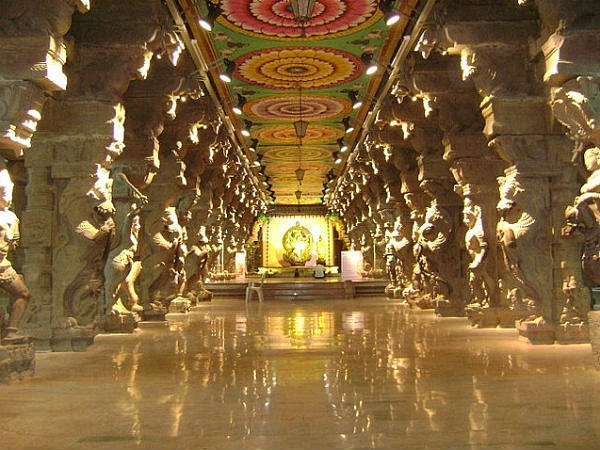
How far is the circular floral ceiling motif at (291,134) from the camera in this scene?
16.7 meters

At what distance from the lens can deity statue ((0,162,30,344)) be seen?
17.4 feet

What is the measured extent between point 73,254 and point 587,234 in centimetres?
537

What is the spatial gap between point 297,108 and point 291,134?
311 cm

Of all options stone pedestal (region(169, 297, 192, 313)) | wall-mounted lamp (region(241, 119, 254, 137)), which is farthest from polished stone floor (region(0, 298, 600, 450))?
wall-mounted lamp (region(241, 119, 254, 137))

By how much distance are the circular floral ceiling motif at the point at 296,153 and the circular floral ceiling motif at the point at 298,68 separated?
22.9 ft

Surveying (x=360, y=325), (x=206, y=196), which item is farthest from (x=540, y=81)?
(x=206, y=196)

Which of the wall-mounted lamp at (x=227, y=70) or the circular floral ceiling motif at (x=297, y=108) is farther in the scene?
the circular floral ceiling motif at (x=297, y=108)

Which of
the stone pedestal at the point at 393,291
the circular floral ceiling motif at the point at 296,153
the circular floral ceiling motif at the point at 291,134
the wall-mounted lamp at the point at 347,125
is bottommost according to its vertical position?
the stone pedestal at the point at 393,291

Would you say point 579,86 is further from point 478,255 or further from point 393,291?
point 393,291

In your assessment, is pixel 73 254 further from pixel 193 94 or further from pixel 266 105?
pixel 266 105

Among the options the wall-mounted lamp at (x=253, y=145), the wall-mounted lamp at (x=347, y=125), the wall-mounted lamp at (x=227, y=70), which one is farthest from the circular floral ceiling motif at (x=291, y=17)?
the wall-mounted lamp at (x=253, y=145)

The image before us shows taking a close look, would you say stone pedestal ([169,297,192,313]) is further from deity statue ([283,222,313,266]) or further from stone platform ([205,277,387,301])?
deity statue ([283,222,313,266])

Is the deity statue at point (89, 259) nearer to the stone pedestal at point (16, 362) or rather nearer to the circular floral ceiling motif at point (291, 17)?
the stone pedestal at point (16, 362)

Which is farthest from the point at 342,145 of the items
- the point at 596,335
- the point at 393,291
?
the point at 596,335
